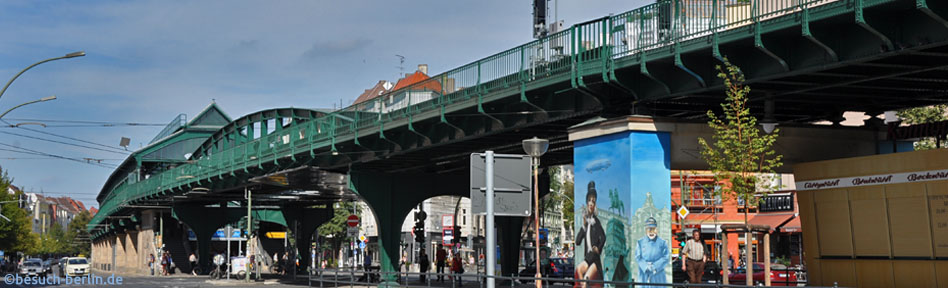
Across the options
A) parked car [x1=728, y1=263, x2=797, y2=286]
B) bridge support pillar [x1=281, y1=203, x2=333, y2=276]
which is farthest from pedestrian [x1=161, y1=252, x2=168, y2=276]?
A: parked car [x1=728, y1=263, x2=797, y2=286]

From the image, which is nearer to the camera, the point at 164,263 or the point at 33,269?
the point at 33,269

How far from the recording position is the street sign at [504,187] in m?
11.2

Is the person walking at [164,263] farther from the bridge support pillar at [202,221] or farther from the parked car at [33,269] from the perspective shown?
the parked car at [33,269]

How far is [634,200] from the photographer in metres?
22.1

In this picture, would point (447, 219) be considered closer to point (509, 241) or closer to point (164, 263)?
point (164, 263)

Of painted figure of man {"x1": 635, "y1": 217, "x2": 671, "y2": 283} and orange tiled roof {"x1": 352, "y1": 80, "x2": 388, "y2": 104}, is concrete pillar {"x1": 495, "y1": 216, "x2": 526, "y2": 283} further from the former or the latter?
orange tiled roof {"x1": 352, "y1": 80, "x2": 388, "y2": 104}

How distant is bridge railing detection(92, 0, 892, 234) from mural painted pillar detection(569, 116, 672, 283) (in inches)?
63.0

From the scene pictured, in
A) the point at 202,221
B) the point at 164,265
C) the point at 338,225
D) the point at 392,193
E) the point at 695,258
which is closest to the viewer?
the point at 695,258

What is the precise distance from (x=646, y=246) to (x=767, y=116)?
12.5 feet

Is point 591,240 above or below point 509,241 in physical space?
below

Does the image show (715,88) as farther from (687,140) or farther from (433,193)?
(433,193)

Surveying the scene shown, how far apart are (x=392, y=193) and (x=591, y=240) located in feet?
66.2

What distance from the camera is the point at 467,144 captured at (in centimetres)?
3222

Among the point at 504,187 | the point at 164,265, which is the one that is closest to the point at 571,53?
the point at 504,187
